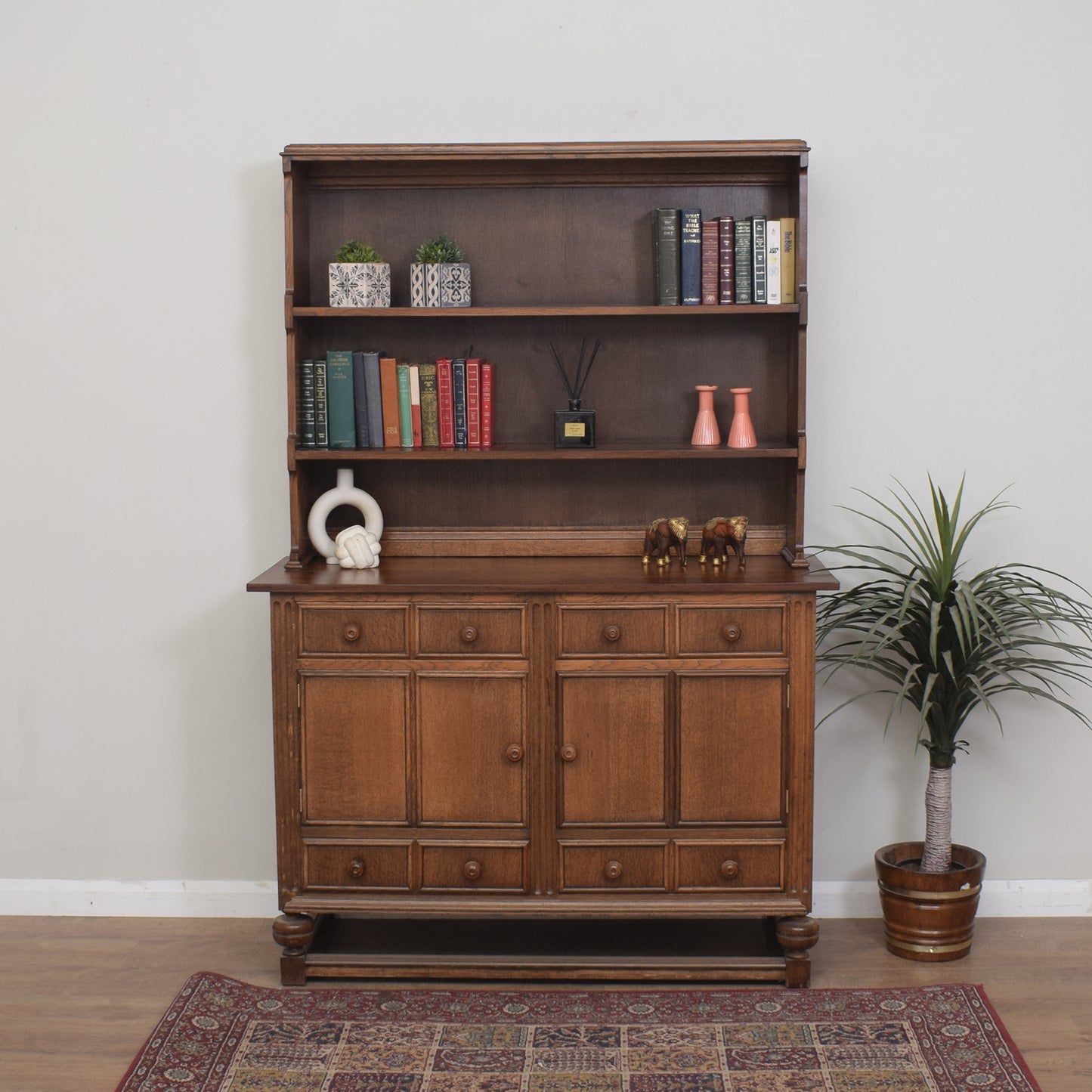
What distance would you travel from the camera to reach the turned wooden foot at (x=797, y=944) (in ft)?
10.3

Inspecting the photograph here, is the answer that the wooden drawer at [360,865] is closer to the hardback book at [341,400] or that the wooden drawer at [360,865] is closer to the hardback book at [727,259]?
the hardback book at [341,400]

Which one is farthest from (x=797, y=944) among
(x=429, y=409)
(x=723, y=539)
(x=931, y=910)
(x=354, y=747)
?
(x=429, y=409)

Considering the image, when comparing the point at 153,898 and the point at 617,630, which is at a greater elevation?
the point at 617,630

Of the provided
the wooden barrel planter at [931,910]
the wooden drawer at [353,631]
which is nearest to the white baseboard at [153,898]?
the wooden barrel planter at [931,910]

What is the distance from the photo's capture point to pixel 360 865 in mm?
3193

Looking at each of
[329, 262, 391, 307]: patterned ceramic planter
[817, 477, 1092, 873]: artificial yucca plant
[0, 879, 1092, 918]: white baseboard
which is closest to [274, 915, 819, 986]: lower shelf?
[0, 879, 1092, 918]: white baseboard

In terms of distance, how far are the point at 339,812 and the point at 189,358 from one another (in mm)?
1352

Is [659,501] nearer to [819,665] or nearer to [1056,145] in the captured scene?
[819,665]

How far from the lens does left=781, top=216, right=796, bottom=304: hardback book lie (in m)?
3.25

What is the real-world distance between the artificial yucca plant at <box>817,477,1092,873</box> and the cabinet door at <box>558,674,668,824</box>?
0.56 m

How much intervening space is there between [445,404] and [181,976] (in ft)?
5.49

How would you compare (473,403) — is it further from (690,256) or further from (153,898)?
(153,898)

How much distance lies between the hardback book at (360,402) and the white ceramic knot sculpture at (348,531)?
0.35 feet

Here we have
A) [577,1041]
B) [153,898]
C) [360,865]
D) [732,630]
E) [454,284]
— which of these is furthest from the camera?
[153,898]
